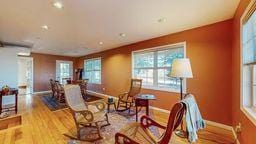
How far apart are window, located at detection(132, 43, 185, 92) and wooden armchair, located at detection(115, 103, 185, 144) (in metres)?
2.17

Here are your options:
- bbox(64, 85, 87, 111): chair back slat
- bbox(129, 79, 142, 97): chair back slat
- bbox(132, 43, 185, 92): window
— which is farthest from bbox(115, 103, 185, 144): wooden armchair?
bbox(129, 79, 142, 97): chair back slat

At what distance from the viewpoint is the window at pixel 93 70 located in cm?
754

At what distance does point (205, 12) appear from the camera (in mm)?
2656

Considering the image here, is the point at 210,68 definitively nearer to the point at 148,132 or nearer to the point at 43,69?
the point at 148,132

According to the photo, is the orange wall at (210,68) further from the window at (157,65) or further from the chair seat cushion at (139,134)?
the chair seat cushion at (139,134)

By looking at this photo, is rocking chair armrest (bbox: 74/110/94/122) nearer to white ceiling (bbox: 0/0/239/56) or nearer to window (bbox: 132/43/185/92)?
white ceiling (bbox: 0/0/239/56)

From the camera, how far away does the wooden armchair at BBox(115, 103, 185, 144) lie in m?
1.49

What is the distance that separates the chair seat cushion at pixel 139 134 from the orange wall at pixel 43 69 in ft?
25.5

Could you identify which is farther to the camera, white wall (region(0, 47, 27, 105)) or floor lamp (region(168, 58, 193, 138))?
white wall (region(0, 47, 27, 105))

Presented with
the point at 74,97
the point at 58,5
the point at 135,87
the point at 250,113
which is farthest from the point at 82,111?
the point at 250,113

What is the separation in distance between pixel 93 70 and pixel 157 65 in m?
4.52

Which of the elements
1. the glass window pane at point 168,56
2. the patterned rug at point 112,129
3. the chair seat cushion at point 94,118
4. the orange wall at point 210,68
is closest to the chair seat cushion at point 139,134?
the patterned rug at point 112,129

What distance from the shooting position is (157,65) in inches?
179

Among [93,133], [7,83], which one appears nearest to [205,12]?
[93,133]
